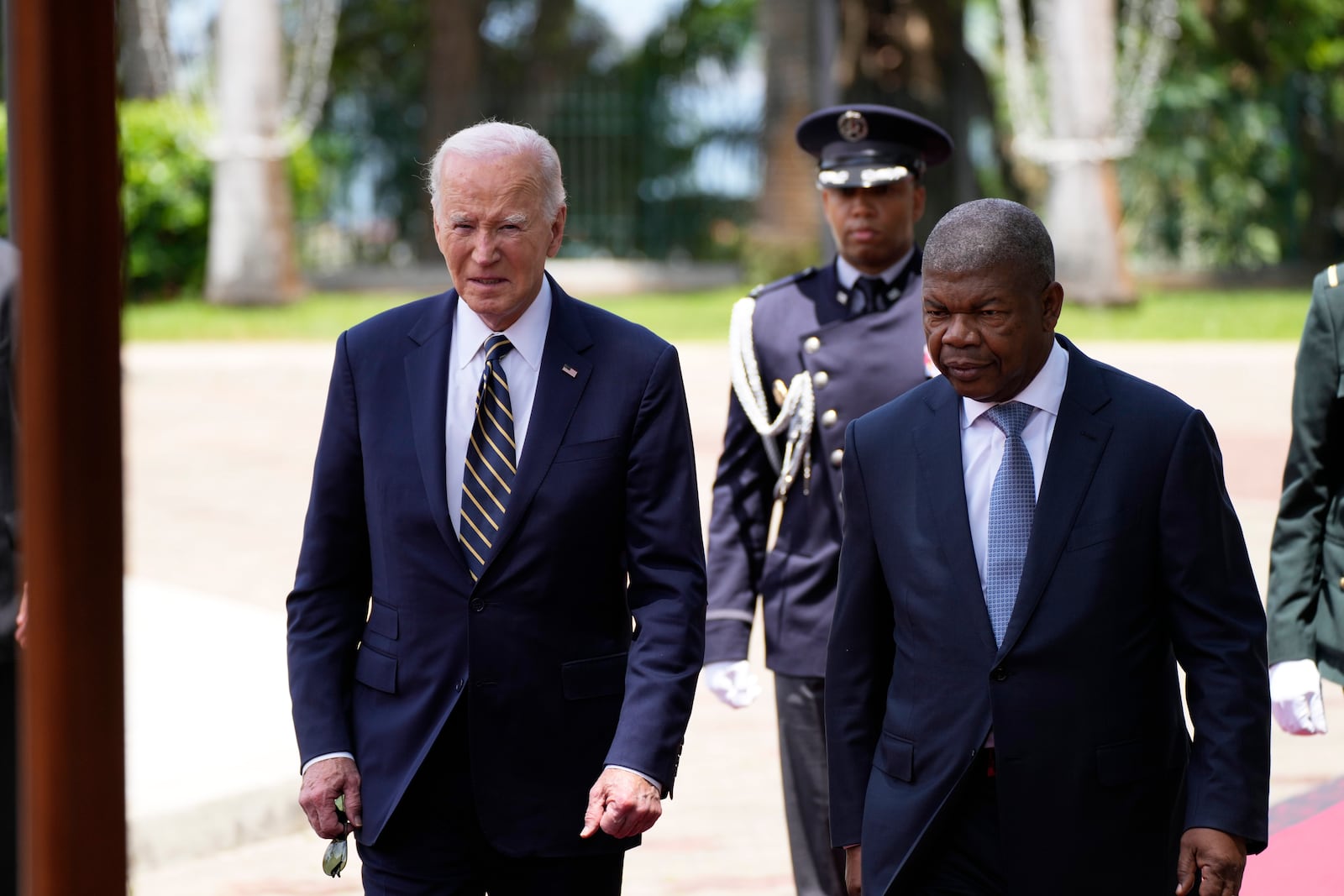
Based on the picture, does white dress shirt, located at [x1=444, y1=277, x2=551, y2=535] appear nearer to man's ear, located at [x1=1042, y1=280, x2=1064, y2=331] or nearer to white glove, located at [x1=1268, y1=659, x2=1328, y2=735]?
man's ear, located at [x1=1042, y1=280, x2=1064, y2=331]

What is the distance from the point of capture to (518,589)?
292 cm

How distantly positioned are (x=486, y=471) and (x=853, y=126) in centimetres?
174

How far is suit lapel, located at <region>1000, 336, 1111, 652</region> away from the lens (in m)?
2.69

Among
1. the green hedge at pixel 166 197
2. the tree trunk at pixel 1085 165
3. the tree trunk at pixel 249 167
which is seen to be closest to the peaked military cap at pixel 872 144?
the tree trunk at pixel 1085 165

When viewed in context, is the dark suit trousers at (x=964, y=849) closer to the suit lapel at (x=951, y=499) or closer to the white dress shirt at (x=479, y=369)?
the suit lapel at (x=951, y=499)

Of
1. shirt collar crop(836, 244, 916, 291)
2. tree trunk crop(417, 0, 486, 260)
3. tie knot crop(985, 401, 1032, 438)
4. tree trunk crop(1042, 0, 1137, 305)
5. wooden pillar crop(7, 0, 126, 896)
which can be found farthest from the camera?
tree trunk crop(417, 0, 486, 260)

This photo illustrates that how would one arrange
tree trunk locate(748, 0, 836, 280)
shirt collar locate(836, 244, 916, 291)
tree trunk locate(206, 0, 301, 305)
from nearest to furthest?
shirt collar locate(836, 244, 916, 291), tree trunk locate(206, 0, 301, 305), tree trunk locate(748, 0, 836, 280)

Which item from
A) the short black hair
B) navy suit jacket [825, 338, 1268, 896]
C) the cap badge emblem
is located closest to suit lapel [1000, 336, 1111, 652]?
navy suit jacket [825, 338, 1268, 896]

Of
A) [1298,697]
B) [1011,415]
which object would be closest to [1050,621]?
[1011,415]

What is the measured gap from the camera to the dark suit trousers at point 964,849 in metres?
2.76

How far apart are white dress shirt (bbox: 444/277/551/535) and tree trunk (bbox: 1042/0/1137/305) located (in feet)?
51.0

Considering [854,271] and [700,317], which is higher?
[854,271]

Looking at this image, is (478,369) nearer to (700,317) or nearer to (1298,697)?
(1298,697)

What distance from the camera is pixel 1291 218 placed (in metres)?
22.2
